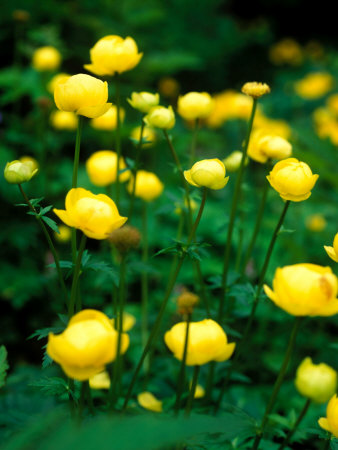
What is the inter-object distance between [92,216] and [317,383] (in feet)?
1.07

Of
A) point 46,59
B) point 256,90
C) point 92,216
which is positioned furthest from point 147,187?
point 46,59

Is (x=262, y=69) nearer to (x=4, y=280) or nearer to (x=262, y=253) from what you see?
(x=262, y=253)

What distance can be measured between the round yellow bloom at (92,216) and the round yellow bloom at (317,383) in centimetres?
28

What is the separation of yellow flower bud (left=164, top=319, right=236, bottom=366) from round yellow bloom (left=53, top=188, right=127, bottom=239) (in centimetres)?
18

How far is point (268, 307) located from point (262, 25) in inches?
113

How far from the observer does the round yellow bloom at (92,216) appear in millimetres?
563

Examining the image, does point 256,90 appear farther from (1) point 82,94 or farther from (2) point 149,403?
(2) point 149,403

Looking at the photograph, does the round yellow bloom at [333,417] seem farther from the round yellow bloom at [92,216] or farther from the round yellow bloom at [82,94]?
the round yellow bloom at [82,94]

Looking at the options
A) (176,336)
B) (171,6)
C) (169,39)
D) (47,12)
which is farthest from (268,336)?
(171,6)

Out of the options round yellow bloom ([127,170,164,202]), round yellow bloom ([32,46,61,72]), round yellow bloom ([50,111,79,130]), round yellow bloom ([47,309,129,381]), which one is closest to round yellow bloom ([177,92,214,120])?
round yellow bloom ([127,170,164,202])

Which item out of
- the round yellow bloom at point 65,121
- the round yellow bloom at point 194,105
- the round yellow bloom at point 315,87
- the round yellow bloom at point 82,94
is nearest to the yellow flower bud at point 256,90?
the round yellow bloom at point 194,105

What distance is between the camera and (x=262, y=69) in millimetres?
3664

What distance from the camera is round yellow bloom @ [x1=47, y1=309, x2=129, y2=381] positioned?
0.47 m

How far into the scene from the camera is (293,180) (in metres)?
0.64
